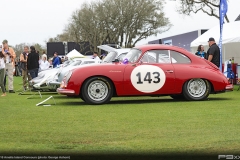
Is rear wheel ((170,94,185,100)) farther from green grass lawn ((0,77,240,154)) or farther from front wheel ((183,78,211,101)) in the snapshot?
green grass lawn ((0,77,240,154))

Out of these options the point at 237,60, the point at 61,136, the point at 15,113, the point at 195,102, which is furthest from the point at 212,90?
the point at 237,60

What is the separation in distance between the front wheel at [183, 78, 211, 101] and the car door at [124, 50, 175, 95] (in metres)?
0.44

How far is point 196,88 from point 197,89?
34 mm

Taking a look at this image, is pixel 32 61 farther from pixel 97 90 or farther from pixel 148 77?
pixel 148 77

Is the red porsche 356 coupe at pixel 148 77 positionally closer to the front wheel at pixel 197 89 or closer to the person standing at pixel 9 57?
the front wheel at pixel 197 89

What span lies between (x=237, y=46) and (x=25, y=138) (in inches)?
710

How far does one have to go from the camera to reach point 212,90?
40.4 ft

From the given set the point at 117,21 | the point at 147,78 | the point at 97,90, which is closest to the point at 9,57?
the point at 97,90

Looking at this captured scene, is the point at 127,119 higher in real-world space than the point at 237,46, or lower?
lower

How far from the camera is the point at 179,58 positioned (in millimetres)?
12375

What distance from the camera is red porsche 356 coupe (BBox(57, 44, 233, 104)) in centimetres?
1164

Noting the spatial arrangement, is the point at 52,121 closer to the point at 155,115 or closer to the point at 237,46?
the point at 155,115

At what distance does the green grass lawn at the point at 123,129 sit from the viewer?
5734 millimetres

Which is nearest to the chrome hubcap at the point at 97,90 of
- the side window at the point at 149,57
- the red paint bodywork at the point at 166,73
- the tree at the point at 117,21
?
the red paint bodywork at the point at 166,73
